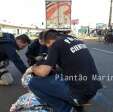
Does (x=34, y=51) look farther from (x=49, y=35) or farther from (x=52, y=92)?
(x=52, y=92)

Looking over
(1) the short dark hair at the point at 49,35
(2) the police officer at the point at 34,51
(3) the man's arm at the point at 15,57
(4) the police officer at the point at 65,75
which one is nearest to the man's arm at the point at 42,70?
(4) the police officer at the point at 65,75

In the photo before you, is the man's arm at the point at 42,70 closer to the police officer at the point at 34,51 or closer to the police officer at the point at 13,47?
the police officer at the point at 13,47

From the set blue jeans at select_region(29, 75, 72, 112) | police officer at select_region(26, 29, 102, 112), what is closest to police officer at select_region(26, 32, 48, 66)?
police officer at select_region(26, 29, 102, 112)

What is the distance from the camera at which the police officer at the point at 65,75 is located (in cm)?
616

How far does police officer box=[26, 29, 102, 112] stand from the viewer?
6156 mm

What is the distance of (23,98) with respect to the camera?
251 inches

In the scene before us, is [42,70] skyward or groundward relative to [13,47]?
skyward

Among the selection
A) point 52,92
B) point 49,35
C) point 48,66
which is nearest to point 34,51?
point 49,35

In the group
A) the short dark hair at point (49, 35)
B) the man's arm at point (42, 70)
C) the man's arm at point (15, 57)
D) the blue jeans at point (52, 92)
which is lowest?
the man's arm at point (15, 57)

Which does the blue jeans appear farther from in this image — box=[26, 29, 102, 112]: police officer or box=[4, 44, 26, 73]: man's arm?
box=[4, 44, 26, 73]: man's arm

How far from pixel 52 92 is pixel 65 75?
1.33 ft

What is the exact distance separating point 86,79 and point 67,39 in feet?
1.85

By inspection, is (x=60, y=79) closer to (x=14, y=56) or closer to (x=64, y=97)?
(x=64, y=97)

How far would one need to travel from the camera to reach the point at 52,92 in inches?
241
